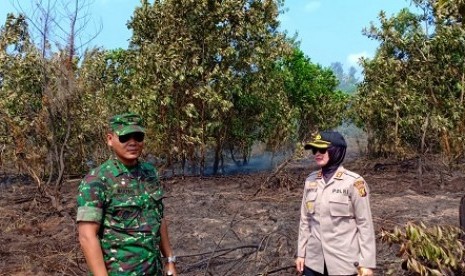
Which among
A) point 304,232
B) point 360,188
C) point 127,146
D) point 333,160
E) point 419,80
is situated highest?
point 419,80

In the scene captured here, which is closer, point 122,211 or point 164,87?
point 122,211

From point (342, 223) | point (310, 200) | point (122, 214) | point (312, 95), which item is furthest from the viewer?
point (312, 95)

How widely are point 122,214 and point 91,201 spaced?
188 mm

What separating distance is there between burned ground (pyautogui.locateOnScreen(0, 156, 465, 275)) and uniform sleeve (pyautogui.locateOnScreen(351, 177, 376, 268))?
128 centimetres

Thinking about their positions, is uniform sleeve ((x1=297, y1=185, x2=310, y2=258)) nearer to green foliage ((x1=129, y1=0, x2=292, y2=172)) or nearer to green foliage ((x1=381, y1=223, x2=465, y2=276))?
green foliage ((x1=381, y1=223, x2=465, y2=276))

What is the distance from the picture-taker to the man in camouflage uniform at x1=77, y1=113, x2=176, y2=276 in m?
2.60

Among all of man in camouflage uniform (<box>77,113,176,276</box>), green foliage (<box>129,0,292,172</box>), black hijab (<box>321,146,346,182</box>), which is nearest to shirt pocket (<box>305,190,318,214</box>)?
black hijab (<box>321,146,346,182</box>)

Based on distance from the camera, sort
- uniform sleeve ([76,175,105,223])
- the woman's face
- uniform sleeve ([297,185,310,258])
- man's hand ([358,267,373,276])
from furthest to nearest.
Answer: uniform sleeve ([297,185,310,258]) → the woman's face → man's hand ([358,267,373,276]) → uniform sleeve ([76,175,105,223])

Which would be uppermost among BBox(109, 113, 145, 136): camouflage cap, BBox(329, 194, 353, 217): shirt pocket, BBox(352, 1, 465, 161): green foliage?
BBox(352, 1, 465, 161): green foliage

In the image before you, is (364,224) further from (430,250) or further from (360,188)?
(430,250)

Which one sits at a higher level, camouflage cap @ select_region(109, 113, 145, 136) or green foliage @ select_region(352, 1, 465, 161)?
green foliage @ select_region(352, 1, 465, 161)

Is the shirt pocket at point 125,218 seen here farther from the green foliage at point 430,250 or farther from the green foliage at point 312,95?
the green foliage at point 312,95

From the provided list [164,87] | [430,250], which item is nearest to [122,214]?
[430,250]

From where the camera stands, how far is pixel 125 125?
2793 mm
